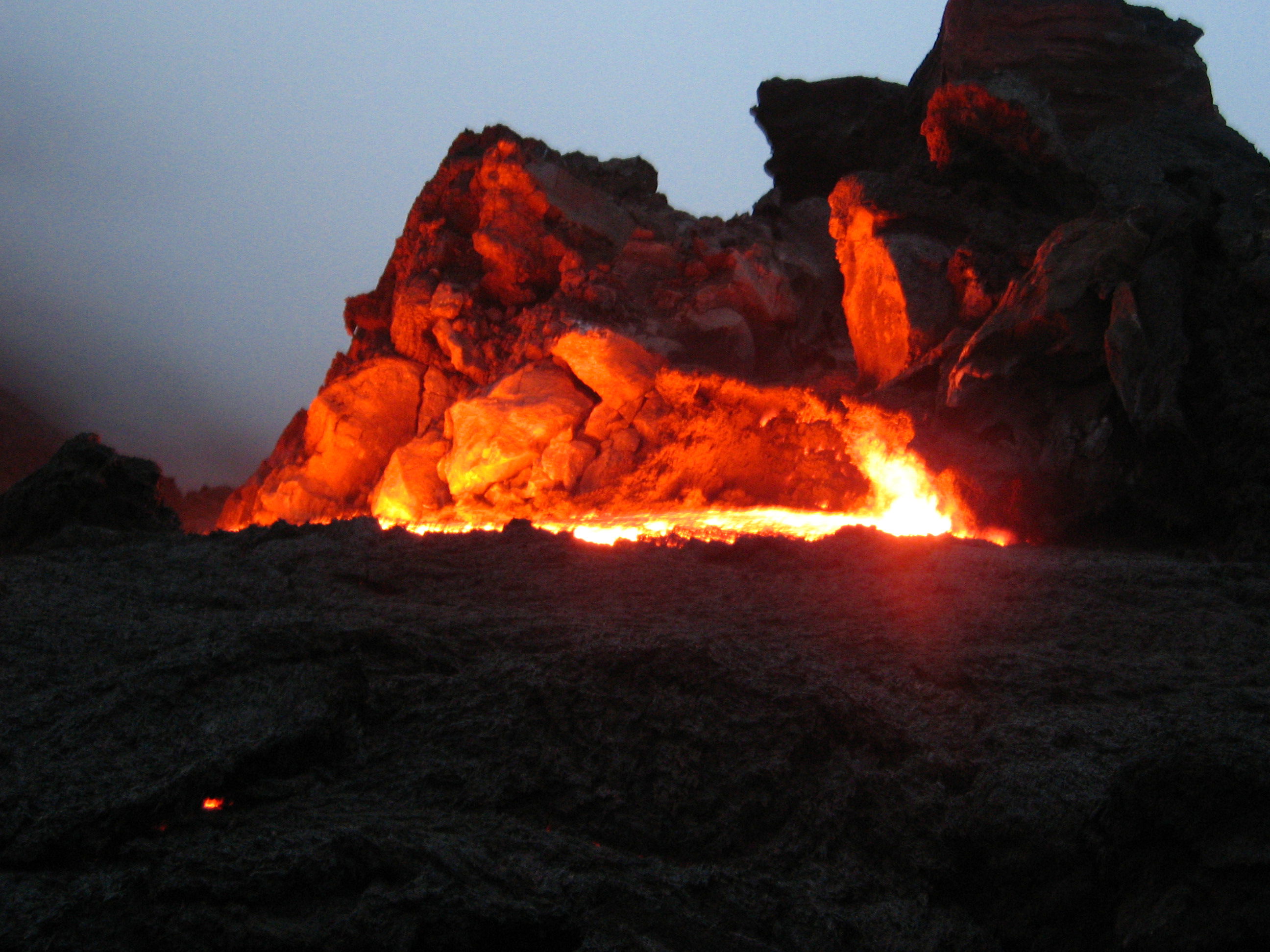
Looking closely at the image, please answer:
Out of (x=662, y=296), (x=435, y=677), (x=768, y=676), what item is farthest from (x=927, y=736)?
(x=662, y=296)

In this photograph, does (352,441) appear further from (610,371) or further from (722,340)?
(722,340)

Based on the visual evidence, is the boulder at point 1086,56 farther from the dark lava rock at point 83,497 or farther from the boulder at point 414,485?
the dark lava rock at point 83,497

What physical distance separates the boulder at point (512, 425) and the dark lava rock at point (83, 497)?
391cm

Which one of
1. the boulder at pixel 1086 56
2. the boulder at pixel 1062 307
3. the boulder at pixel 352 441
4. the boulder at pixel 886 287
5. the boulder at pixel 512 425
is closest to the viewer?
the boulder at pixel 1062 307

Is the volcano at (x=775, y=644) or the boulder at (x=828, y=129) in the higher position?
the boulder at (x=828, y=129)

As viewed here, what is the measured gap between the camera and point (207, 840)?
70.6 inches

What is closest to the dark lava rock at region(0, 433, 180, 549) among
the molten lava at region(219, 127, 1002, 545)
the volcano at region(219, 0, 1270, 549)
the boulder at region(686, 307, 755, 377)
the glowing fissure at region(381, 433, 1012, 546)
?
the glowing fissure at region(381, 433, 1012, 546)

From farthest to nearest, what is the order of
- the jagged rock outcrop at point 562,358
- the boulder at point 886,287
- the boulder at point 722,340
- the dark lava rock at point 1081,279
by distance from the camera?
the boulder at point 722,340
the jagged rock outcrop at point 562,358
the boulder at point 886,287
the dark lava rock at point 1081,279

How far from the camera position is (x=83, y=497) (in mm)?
5059

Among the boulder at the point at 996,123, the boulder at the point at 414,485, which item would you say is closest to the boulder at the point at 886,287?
the boulder at the point at 996,123

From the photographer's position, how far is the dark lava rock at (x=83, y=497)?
4.94m

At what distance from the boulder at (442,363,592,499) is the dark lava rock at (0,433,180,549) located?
12.8 feet

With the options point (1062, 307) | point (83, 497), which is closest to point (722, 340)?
point (1062, 307)

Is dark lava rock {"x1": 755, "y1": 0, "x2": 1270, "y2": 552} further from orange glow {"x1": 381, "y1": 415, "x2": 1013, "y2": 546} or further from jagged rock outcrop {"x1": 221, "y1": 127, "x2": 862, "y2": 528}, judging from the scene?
jagged rock outcrop {"x1": 221, "y1": 127, "x2": 862, "y2": 528}
